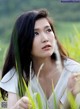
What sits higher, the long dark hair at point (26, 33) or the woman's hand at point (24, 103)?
the long dark hair at point (26, 33)

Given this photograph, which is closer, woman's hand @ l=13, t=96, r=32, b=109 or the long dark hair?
woman's hand @ l=13, t=96, r=32, b=109

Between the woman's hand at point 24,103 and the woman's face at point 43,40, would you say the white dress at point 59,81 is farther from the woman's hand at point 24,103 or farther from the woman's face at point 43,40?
the woman's hand at point 24,103

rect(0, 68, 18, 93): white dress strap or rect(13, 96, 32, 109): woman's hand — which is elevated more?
rect(13, 96, 32, 109): woman's hand

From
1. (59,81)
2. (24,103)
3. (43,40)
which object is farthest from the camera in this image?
(59,81)

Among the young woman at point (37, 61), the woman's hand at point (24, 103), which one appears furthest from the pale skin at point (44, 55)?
the woman's hand at point (24, 103)

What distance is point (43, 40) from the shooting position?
229cm

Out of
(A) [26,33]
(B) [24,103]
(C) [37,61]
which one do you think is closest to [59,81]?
(C) [37,61]

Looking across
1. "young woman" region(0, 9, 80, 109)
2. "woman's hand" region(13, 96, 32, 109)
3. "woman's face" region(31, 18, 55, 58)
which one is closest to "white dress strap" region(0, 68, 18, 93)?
"young woman" region(0, 9, 80, 109)

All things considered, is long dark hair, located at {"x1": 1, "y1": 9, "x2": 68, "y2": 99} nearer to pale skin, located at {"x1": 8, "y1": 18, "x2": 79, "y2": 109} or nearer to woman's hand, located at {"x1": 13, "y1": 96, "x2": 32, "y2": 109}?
pale skin, located at {"x1": 8, "y1": 18, "x2": 79, "y2": 109}

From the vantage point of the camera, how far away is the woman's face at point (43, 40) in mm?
2283

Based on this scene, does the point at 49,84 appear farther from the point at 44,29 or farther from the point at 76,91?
the point at 76,91

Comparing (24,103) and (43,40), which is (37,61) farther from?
(24,103)

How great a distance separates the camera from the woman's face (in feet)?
7.49

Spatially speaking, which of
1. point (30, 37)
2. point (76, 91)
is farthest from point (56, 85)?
point (76, 91)
